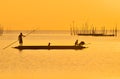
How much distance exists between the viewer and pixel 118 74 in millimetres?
25266

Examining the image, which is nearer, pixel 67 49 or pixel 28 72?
pixel 28 72

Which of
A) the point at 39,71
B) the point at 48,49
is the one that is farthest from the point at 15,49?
the point at 39,71

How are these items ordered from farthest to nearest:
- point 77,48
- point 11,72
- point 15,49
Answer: point 15,49
point 77,48
point 11,72

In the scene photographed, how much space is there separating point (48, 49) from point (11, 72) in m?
23.9

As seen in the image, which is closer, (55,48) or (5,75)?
(5,75)

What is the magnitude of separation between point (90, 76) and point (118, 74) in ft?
5.99

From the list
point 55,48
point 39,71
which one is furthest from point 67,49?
point 39,71

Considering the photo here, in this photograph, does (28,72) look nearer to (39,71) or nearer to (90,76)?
(39,71)

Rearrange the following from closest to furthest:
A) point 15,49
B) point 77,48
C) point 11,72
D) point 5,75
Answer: point 5,75
point 11,72
point 77,48
point 15,49

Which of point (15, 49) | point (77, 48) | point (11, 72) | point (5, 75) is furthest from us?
point (15, 49)

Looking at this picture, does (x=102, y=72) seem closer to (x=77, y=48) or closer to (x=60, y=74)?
(x=60, y=74)

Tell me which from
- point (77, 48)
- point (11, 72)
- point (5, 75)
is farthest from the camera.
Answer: point (77, 48)

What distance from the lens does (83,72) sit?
26.5m

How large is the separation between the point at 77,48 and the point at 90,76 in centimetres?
2471
